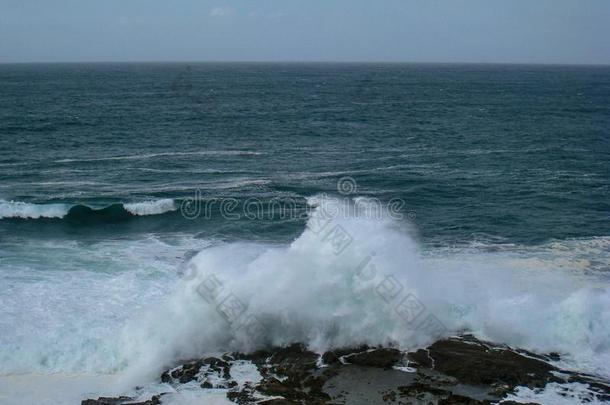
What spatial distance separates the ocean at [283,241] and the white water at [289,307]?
0.22 feet

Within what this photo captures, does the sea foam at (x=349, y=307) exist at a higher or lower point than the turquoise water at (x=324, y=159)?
lower

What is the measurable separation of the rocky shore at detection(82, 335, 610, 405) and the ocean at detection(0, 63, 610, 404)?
754 millimetres

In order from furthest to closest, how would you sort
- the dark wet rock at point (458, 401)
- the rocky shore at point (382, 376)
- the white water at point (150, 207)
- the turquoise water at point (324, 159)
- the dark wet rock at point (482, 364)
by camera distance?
the white water at point (150, 207) < the turquoise water at point (324, 159) < the dark wet rock at point (482, 364) < the rocky shore at point (382, 376) < the dark wet rock at point (458, 401)

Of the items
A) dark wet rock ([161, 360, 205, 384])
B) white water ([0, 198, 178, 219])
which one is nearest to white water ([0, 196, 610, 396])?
dark wet rock ([161, 360, 205, 384])

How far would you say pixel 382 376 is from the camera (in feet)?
59.4

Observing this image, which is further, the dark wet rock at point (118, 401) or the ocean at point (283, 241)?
the ocean at point (283, 241)

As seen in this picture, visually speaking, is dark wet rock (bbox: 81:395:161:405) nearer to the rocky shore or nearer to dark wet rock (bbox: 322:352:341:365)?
the rocky shore

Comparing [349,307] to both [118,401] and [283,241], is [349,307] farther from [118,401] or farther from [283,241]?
[283,241]

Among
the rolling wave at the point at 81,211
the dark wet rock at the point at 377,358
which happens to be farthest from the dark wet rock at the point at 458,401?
the rolling wave at the point at 81,211

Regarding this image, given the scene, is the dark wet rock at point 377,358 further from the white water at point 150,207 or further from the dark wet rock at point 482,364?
the white water at point 150,207

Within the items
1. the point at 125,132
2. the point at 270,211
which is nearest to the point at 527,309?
the point at 270,211

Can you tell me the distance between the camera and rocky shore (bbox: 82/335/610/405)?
16953 millimetres

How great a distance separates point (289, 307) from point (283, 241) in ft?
30.3

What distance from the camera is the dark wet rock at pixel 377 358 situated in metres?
18.8
